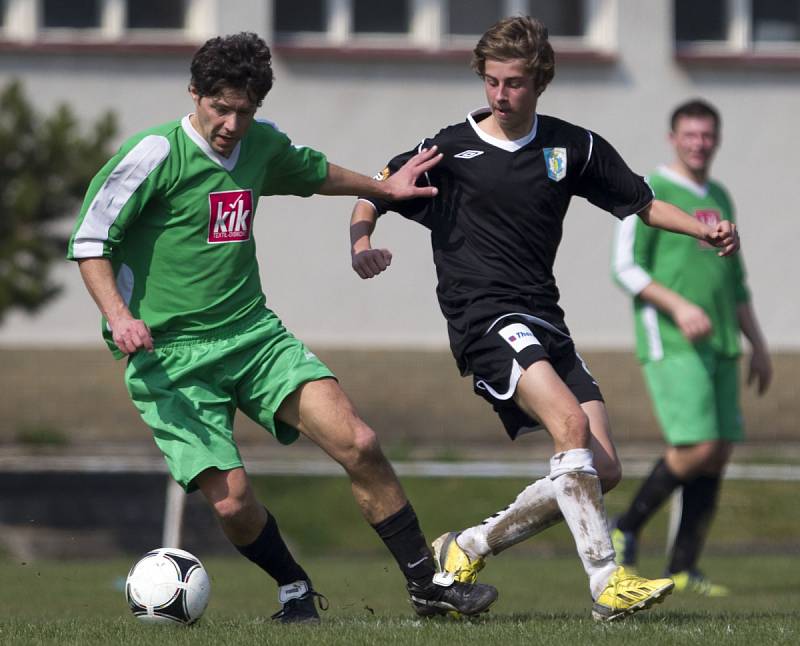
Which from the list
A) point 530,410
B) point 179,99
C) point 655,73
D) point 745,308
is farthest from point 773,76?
point 530,410

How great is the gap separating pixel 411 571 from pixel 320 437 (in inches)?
24.7

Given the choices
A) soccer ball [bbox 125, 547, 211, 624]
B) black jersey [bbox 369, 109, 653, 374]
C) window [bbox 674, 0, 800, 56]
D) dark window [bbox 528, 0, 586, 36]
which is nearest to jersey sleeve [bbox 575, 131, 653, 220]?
black jersey [bbox 369, 109, 653, 374]

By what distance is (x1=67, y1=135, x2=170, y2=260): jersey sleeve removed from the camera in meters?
6.20

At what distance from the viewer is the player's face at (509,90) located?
633 centimetres

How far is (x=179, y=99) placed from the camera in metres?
18.2

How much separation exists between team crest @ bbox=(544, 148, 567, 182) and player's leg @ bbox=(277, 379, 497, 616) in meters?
1.19

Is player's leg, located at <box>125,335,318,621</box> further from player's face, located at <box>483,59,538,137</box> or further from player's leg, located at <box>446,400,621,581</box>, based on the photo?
player's face, located at <box>483,59,538,137</box>

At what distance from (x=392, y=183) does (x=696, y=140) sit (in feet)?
11.2

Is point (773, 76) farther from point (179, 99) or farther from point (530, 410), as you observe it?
point (530, 410)

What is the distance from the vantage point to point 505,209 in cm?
645

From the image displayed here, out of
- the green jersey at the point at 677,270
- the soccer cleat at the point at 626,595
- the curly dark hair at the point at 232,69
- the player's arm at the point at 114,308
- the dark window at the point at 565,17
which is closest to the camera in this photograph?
the soccer cleat at the point at 626,595

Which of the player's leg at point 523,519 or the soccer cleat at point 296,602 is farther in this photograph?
the soccer cleat at point 296,602

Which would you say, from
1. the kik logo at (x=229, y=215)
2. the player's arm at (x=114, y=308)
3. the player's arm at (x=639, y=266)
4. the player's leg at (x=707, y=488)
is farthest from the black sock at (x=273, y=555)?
the player's leg at (x=707, y=488)

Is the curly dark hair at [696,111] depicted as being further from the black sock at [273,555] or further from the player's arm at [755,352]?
the black sock at [273,555]
